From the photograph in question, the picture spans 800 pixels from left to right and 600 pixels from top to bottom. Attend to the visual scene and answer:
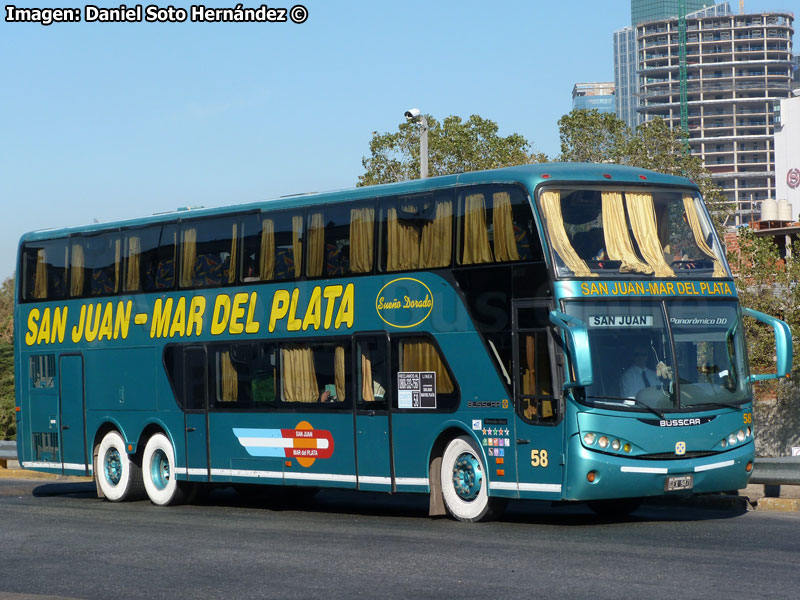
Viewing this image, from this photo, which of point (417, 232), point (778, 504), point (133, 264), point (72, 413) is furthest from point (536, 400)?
point (72, 413)

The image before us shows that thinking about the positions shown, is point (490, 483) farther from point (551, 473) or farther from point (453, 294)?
point (453, 294)

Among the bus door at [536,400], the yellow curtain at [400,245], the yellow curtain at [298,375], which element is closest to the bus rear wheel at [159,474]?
the yellow curtain at [298,375]

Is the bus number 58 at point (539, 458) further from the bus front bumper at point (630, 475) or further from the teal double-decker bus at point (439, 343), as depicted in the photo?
the bus front bumper at point (630, 475)

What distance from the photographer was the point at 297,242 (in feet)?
56.5

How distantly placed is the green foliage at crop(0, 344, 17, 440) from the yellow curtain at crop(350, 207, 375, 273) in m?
32.6

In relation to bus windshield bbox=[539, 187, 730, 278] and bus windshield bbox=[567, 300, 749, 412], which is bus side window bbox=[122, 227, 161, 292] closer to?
bus windshield bbox=[539, 187, 730, 278]

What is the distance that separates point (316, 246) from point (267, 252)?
990 millimetres

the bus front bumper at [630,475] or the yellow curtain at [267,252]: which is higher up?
the yellow curtain at [267,252]

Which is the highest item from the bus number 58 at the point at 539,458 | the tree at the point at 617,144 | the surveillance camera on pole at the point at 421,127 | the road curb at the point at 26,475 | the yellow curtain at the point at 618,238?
the tree at the point at 617,144

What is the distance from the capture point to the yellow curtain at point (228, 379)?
59.5 ft

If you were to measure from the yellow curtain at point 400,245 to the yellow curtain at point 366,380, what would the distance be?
117 centimetres

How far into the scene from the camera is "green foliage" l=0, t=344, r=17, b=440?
54.4 meters

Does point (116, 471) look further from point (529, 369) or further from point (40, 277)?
point (529, 369)

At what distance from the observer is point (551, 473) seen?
13.9 meters
